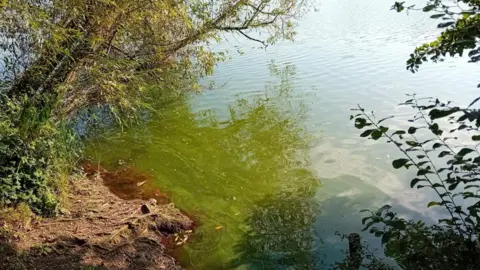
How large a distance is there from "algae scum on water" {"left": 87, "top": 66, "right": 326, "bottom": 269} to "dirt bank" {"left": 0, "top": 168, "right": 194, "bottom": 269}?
40cm

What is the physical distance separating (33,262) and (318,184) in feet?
14.5

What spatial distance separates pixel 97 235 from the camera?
5379 mm

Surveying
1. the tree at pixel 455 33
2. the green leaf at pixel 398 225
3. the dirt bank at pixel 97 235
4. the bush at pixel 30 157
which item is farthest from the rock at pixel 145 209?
the tree at pixel 455 33

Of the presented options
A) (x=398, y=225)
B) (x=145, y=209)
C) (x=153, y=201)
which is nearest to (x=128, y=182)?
(x=153, y=201)

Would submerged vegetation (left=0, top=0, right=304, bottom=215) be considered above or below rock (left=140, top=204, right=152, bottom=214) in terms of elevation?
above

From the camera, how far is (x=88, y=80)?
23.5 ft

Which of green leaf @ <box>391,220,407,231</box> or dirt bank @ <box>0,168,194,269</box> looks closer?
green leaf @ <box>391,220,407,231</box>

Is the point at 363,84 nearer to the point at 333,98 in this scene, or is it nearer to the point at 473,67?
the point at 333,98

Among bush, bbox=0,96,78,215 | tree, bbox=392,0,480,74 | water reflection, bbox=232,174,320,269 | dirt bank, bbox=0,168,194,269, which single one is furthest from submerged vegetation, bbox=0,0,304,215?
tree, bbox=392,0,480,74

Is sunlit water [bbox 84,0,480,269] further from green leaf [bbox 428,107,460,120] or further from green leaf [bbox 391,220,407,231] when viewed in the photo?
green leaf [bbox 428,107,460,120]

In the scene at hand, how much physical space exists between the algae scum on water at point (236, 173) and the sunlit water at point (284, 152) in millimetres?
22

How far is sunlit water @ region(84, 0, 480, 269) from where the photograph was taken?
5.54 metres

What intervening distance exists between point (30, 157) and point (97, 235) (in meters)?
1.35

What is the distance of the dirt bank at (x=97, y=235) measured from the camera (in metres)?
4.77
